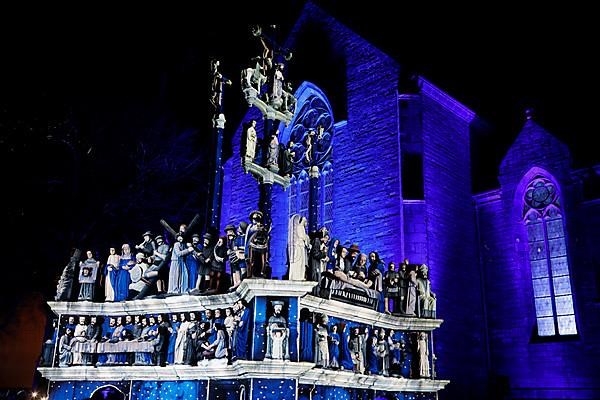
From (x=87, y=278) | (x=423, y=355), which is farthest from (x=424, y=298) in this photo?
(x=87, y=278)

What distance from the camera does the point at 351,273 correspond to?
1305 centimetres

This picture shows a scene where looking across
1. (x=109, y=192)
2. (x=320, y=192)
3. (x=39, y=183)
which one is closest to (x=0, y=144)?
(x=39, y=183)

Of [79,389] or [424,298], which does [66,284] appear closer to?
[79,389]

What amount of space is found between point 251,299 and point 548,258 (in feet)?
35.3

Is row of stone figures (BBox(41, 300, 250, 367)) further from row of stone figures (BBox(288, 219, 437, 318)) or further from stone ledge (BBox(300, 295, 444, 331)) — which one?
row of stone figures (BBox(288, 219, 437, 318))

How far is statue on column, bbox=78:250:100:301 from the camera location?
13484mm

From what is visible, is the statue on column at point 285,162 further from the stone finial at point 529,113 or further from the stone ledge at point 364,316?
the stone finial at point 529,113

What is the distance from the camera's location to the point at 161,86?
24797 mm

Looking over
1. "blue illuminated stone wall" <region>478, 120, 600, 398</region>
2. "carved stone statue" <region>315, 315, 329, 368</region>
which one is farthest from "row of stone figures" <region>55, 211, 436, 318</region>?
"blue illuminated stone wall" <region>478, 120, 600, 398</region>

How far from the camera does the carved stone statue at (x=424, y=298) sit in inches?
557

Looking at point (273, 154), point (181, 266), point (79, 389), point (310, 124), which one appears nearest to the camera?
point (181, 266)

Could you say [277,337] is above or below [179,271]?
below

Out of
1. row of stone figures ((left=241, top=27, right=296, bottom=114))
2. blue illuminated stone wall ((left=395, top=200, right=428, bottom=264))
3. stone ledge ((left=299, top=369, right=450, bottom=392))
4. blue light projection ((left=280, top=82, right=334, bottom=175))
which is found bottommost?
stone ledge ((left=299, top=369, right=450, bottom=392))

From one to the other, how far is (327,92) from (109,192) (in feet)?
28.2
